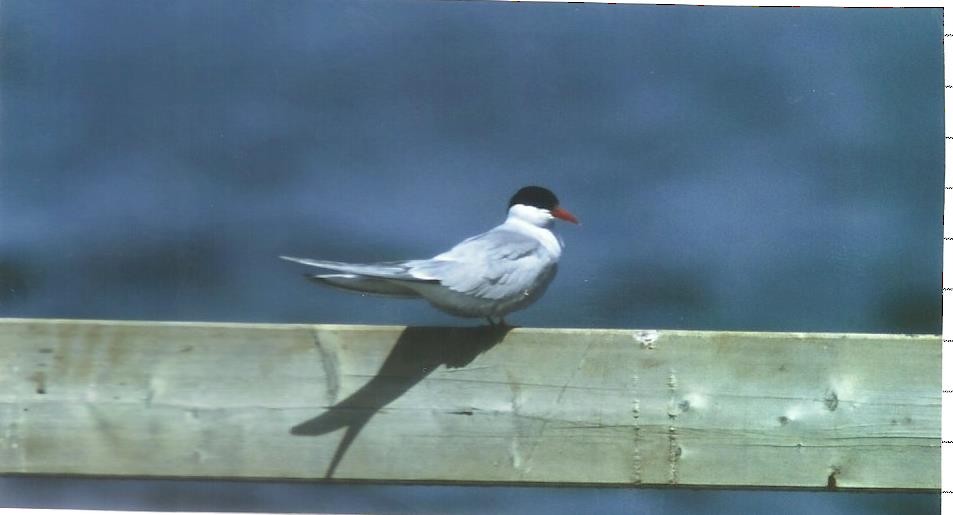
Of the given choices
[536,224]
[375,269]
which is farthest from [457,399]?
[536,224]

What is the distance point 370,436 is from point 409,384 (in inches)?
4.6

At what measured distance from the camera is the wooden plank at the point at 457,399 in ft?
6.24

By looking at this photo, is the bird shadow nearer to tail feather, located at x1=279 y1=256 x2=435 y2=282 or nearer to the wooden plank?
the wooden plank

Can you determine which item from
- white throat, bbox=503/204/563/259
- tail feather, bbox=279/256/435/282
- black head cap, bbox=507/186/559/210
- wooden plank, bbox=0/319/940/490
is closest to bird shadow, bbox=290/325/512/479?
wooden plank, bbox=0/319/940/490

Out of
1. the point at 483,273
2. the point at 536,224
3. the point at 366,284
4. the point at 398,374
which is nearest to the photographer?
the point at 398,374

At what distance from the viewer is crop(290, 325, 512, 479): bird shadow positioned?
1.92m

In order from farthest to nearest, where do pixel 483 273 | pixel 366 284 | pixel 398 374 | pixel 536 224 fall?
pixel 536 224 < pixel 483 273 < pixel 366 284 < pixel 398 374

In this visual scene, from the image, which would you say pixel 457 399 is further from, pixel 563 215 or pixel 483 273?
pixel 563 215

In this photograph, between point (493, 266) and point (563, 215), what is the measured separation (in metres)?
0.31

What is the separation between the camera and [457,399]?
6.28ft

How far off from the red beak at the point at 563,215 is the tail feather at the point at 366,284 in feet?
1.53

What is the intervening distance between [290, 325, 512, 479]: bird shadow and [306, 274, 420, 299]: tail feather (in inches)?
5.4

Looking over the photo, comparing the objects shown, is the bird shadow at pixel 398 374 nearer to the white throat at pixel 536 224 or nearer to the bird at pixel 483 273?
the bird at pixel 483 273

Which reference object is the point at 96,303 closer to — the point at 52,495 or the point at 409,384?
the point at 52,495
